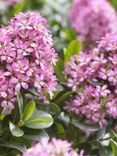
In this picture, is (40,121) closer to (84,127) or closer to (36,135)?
(36,135)

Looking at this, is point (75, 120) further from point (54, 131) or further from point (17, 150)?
point (17, 150)

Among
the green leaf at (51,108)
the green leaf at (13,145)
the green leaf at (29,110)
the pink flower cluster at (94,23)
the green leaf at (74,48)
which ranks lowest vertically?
the green leaf at (13,145)

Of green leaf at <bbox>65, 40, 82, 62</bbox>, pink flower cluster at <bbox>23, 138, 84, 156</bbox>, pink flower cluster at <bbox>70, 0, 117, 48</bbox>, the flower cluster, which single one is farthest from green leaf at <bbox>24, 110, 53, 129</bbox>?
the flower cluster

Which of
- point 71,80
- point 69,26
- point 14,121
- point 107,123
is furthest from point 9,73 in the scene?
point 69,26

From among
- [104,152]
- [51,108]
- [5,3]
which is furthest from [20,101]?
[5,3]

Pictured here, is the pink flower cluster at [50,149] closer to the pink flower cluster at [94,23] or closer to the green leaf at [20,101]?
the green leaf at [20,101]

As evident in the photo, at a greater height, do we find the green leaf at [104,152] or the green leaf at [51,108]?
A: the green leaf at [51,108]

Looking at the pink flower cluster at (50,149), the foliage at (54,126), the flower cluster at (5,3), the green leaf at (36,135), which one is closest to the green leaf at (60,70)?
the foliage at (54,126)
